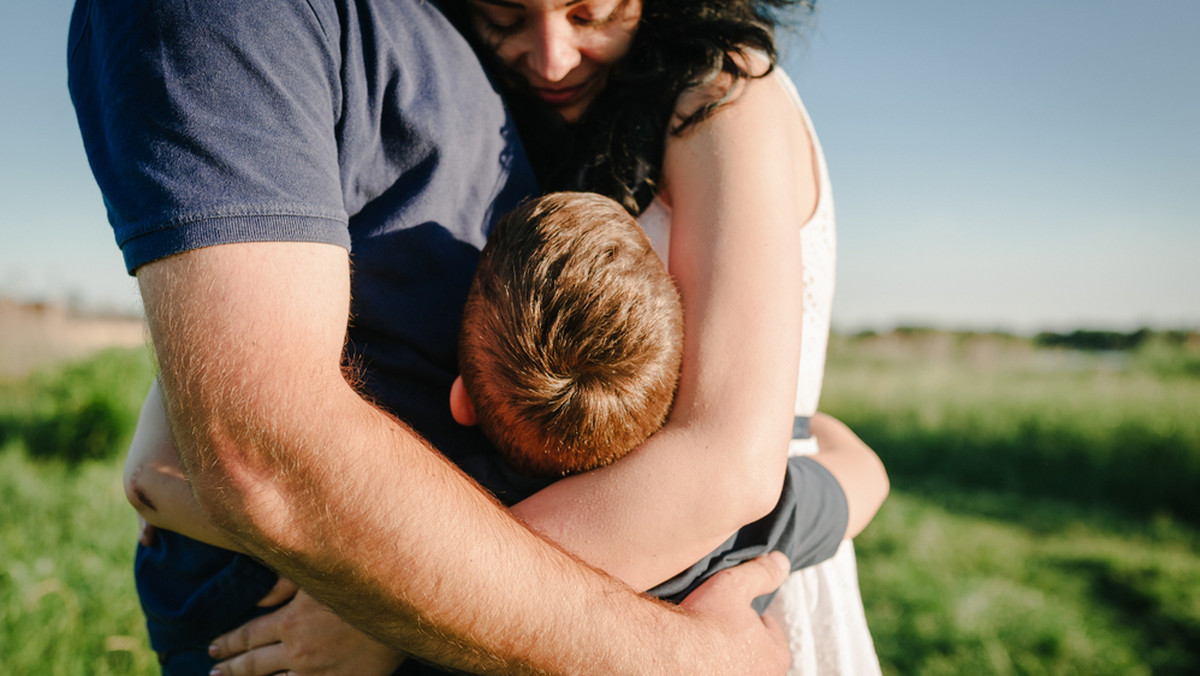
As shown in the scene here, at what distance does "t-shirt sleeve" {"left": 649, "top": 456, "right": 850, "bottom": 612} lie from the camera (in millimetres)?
1502

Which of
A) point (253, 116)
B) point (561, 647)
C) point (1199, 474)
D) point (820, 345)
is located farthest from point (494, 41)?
point (1199, 474)

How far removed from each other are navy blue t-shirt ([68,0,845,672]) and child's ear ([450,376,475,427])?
8cm

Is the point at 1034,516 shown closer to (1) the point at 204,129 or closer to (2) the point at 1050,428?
(2) the point at 1050,428

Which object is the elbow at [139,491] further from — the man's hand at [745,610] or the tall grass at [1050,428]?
the tall grass at [1050,428]

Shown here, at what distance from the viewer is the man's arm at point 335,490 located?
0.97 metres

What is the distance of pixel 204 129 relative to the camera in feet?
3.17

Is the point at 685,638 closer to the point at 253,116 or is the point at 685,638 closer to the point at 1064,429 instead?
the point at 253,116

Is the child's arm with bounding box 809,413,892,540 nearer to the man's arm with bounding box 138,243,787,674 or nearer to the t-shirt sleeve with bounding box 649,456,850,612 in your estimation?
the t-shirt sleeve with bounding box 649,456,850,612

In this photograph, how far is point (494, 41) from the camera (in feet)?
5.51

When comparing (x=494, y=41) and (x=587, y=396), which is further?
(x=494, y=41)

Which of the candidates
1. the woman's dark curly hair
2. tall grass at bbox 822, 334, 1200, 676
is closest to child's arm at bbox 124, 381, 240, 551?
the woman's dark curly hair

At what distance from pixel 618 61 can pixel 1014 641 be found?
5565 mm

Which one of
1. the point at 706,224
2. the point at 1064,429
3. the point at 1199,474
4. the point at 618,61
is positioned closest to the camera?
the point at 706,224

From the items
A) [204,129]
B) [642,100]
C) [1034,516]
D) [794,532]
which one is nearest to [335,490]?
[204,129]
